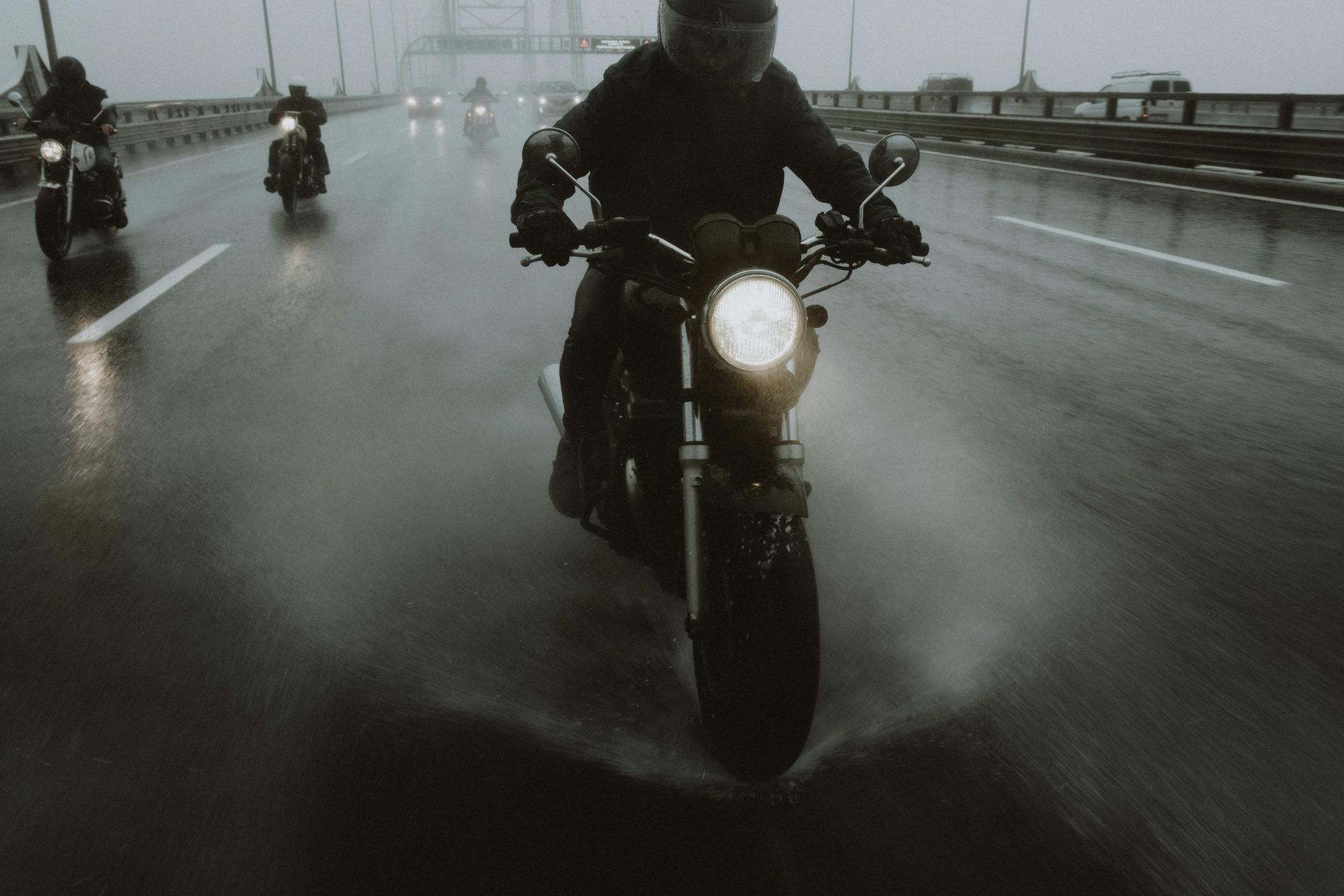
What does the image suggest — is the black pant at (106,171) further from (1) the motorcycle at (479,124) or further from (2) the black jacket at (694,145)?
(1) the motorcycle at (479,124)

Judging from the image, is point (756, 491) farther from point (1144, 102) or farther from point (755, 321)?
point (1144, 102)

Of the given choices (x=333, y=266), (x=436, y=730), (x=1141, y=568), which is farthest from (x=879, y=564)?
(x=333, y=266)

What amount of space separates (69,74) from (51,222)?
1750 mm

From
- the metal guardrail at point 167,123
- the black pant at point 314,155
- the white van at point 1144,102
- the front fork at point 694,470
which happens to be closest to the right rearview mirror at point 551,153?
the front fork at point 694,470

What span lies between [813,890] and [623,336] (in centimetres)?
153

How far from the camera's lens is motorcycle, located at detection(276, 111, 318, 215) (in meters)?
13.4

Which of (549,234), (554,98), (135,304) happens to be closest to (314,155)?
(135,304)

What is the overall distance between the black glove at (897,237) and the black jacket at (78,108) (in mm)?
9652

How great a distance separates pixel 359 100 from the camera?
70938 millimetres

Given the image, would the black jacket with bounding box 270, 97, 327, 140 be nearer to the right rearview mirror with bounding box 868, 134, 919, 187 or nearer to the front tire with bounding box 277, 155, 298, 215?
the front tire with bounding box 277, 155, 298, 215

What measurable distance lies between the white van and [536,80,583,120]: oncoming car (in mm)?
20246

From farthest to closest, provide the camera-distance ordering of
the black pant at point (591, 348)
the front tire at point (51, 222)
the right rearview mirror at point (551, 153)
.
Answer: the front tire at point (51, 222) → the black pant at point (591, 348) → the right rearview mirror at point (551, 153)

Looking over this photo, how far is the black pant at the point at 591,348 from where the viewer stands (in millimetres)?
3297

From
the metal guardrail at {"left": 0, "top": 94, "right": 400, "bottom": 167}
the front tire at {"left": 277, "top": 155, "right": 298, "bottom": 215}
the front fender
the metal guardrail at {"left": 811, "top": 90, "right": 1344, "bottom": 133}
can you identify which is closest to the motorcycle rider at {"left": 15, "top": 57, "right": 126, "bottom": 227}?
the front tire at {"left": 277, "top": 155, "right": 298, "bottom": 215}
